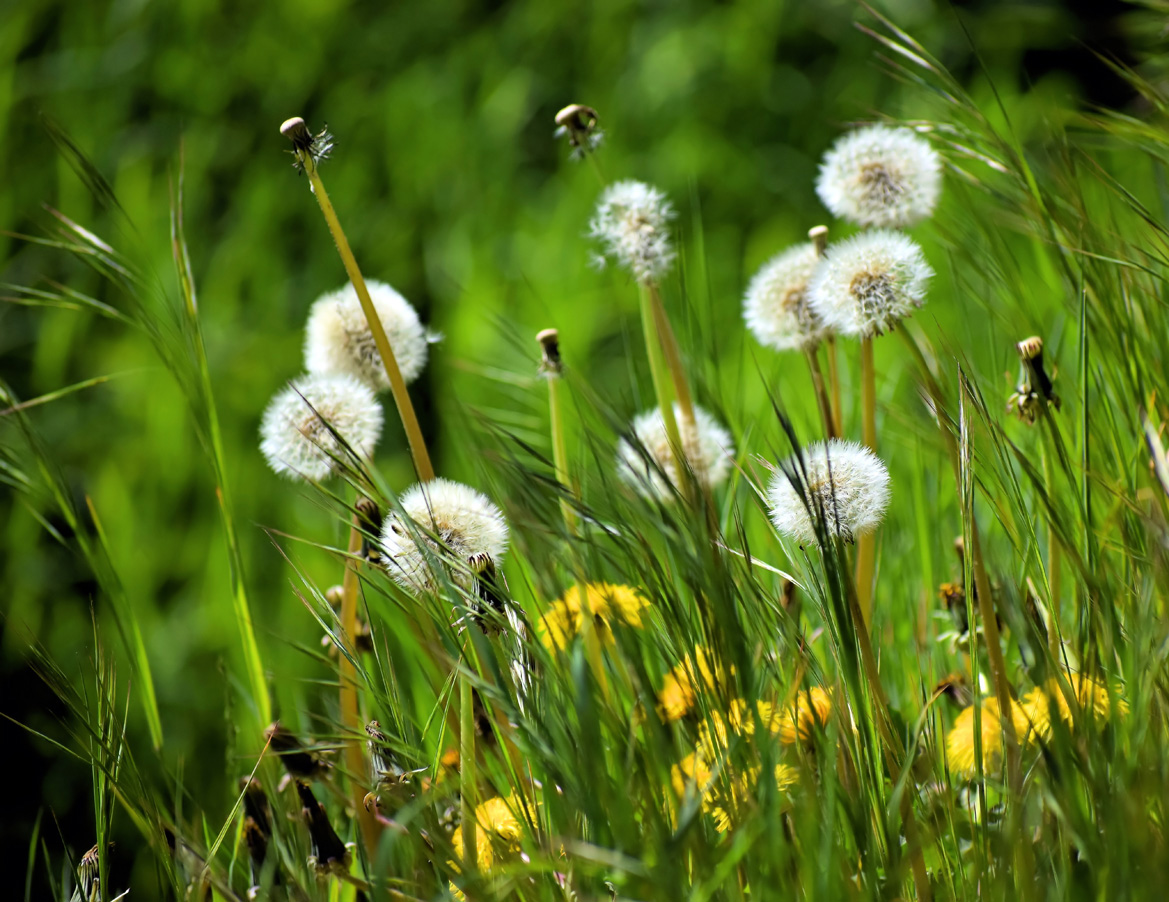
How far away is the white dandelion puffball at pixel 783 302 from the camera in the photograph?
0.68 meters

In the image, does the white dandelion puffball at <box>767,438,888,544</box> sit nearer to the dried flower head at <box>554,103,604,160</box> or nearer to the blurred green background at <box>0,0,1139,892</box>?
the dried flower head at <box>554,103,604,160</box>

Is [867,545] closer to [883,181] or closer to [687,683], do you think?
[687,683]

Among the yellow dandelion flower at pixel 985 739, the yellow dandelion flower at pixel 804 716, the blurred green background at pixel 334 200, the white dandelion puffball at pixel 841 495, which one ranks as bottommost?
the yellow dandelion flower at pixel 985 739

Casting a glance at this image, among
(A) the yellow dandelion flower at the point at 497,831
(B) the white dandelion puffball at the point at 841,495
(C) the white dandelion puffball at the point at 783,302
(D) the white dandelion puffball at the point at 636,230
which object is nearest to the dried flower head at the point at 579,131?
(D) the white dandelion puffball at the point at 636,230

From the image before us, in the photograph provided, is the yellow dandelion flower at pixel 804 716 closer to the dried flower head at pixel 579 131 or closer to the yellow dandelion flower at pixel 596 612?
the yellow dandelion flower at pixel 596 612

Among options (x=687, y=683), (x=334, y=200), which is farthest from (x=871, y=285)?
(x=334, y=200)

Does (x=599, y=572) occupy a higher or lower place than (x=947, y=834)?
higher

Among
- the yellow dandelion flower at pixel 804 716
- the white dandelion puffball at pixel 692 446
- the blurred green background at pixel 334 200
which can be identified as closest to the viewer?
the yellow dandelion flower at pixel 804 716

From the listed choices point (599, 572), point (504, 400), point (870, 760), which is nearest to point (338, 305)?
point (599, 572)

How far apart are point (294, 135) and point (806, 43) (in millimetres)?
2218

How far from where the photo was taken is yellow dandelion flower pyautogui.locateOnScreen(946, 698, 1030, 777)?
0.54 m

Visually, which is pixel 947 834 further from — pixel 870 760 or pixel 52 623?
pixel 52 623

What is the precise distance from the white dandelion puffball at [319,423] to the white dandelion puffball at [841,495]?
9.5 inches

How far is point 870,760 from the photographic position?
47 cm
